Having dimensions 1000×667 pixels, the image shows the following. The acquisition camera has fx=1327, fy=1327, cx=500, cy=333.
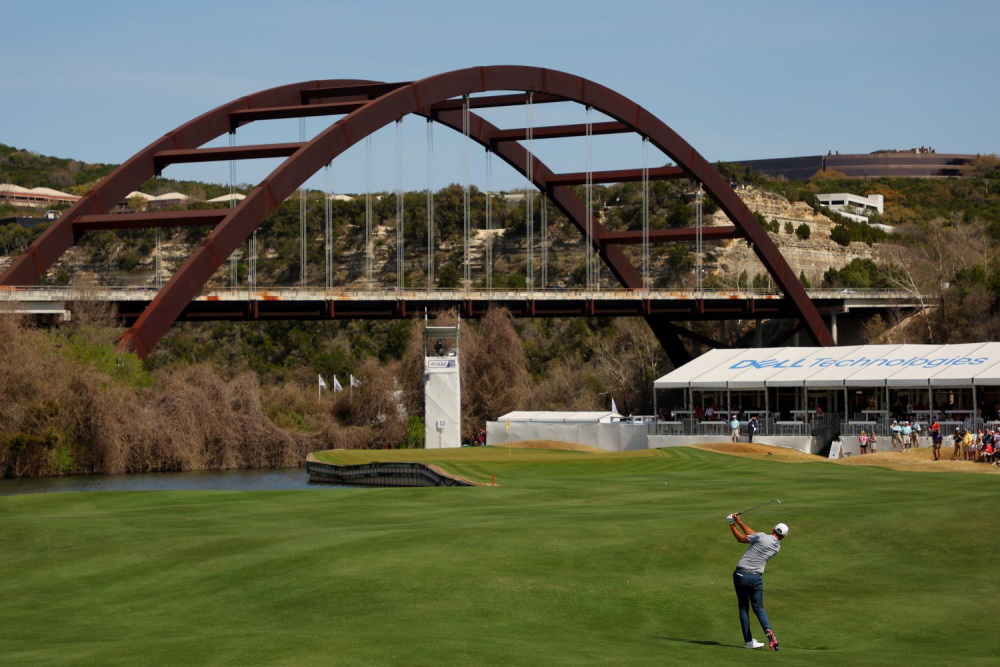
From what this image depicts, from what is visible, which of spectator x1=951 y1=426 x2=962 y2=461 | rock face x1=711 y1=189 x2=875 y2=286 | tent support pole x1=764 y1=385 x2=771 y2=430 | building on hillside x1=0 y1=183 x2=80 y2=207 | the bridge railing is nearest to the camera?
spectator x1=951 y1=426 x2=962 y2=461

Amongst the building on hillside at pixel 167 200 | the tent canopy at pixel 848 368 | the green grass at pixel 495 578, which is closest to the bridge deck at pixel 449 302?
the tent canopy at pixel 848 368

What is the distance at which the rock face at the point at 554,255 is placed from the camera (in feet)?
419

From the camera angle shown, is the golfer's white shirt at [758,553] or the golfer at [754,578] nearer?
the golfer at [754,578]

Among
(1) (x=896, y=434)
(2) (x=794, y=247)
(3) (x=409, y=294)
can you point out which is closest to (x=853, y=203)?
(2) (x=794, y=247)

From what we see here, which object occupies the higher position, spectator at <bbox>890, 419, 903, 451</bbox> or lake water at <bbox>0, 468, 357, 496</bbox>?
spectator at <bbox>890, 419, 903, 451</bbox>

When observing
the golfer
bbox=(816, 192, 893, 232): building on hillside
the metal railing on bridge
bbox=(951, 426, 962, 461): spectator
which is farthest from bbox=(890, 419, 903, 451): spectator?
bbox=(816, 192, 893, 232): building on hillside

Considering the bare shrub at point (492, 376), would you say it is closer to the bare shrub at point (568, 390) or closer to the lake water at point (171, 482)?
the bare shrub at point (568, 390)

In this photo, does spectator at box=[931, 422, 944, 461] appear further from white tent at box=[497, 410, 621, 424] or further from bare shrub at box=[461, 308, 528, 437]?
bare shrub at box=[461, 308, 528, 437]

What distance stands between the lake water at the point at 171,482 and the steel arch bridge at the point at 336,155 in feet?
22.5

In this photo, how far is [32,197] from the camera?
175 meters

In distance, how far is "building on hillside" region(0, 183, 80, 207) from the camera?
565ft

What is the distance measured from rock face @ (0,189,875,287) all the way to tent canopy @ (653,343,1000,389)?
63319 millimetres

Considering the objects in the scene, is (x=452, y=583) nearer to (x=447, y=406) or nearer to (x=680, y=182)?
(x=447, y=406)

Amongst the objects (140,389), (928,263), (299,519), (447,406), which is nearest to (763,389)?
(447,406)
